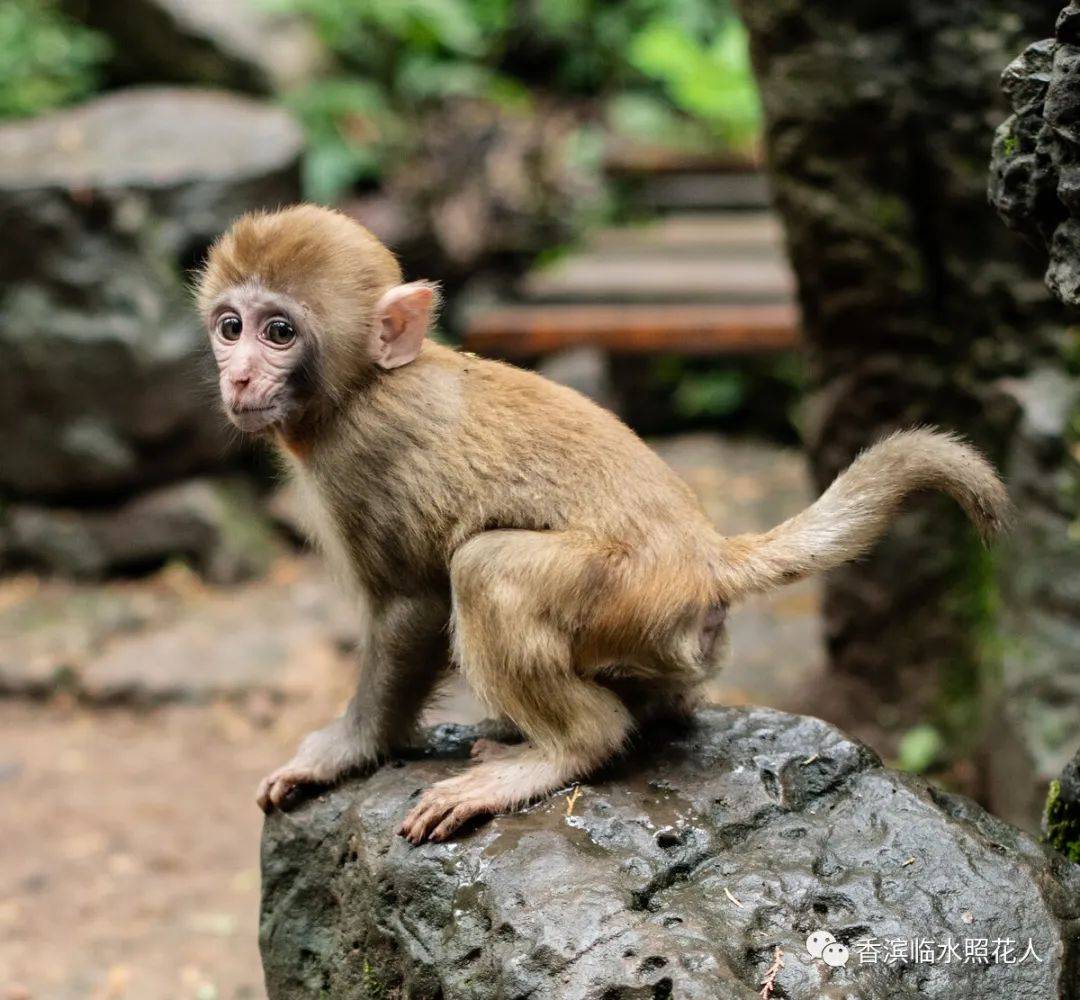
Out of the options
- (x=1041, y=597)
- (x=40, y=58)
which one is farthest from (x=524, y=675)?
(x=40, y=58)

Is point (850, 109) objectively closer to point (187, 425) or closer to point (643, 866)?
point (643, 866)

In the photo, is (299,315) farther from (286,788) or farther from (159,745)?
(159,745)

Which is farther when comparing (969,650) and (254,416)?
(969,650)

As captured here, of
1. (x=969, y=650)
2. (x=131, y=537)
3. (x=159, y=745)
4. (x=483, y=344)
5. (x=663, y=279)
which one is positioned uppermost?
(x=663, y=279)

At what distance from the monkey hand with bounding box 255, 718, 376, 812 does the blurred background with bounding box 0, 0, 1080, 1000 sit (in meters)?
0.50

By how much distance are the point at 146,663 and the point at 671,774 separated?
263 inches

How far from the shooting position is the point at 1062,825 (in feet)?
14.9

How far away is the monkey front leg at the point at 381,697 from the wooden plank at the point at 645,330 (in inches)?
309

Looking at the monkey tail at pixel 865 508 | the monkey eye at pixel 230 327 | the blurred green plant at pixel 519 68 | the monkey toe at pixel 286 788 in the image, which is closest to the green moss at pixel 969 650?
the monkey tail at pixel 865 508

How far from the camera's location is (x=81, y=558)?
439 inches

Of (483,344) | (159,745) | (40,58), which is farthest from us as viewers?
(483,344)

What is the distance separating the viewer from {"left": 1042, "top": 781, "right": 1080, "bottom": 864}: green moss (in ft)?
14.7

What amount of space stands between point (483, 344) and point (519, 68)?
6737mm

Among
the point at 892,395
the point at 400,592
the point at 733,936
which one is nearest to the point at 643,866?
the point at 733,936
